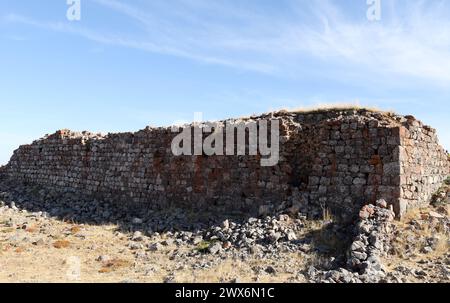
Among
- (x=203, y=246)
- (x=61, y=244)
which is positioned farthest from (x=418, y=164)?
(x=61, y=244)

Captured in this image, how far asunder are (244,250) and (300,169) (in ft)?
10.2

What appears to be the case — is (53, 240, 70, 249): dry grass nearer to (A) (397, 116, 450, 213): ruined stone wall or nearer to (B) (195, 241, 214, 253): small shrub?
(B) (195, 241, 214, 253): small shrub

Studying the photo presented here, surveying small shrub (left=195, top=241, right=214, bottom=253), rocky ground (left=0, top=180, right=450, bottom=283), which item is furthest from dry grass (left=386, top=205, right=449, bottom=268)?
small shrub (left=195, top=241, right=214, bottom=253)

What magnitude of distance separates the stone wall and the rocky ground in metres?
0.59

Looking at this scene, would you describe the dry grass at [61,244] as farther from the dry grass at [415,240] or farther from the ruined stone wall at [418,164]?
the ruined stone wall at [418,164]

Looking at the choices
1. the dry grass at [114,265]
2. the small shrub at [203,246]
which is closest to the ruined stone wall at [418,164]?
the small shrub at [203,246]

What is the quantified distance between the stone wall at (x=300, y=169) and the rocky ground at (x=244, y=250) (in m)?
0.59

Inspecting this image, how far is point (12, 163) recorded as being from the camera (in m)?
22.8

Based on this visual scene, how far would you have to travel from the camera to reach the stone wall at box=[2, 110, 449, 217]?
10094mm

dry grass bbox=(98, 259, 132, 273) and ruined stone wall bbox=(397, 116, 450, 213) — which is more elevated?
ruined stone wall bbox=(397, 116, 450, 213)

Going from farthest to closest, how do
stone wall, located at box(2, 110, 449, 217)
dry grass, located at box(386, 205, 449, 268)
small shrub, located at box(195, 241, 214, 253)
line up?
stone wall, located at box(2, 110, 449, 217) < small shrub, located at box(195, 241, 214, 253) < dry grass, located at box(386, 205, 449, 268)

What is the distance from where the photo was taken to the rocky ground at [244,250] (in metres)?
8.00
